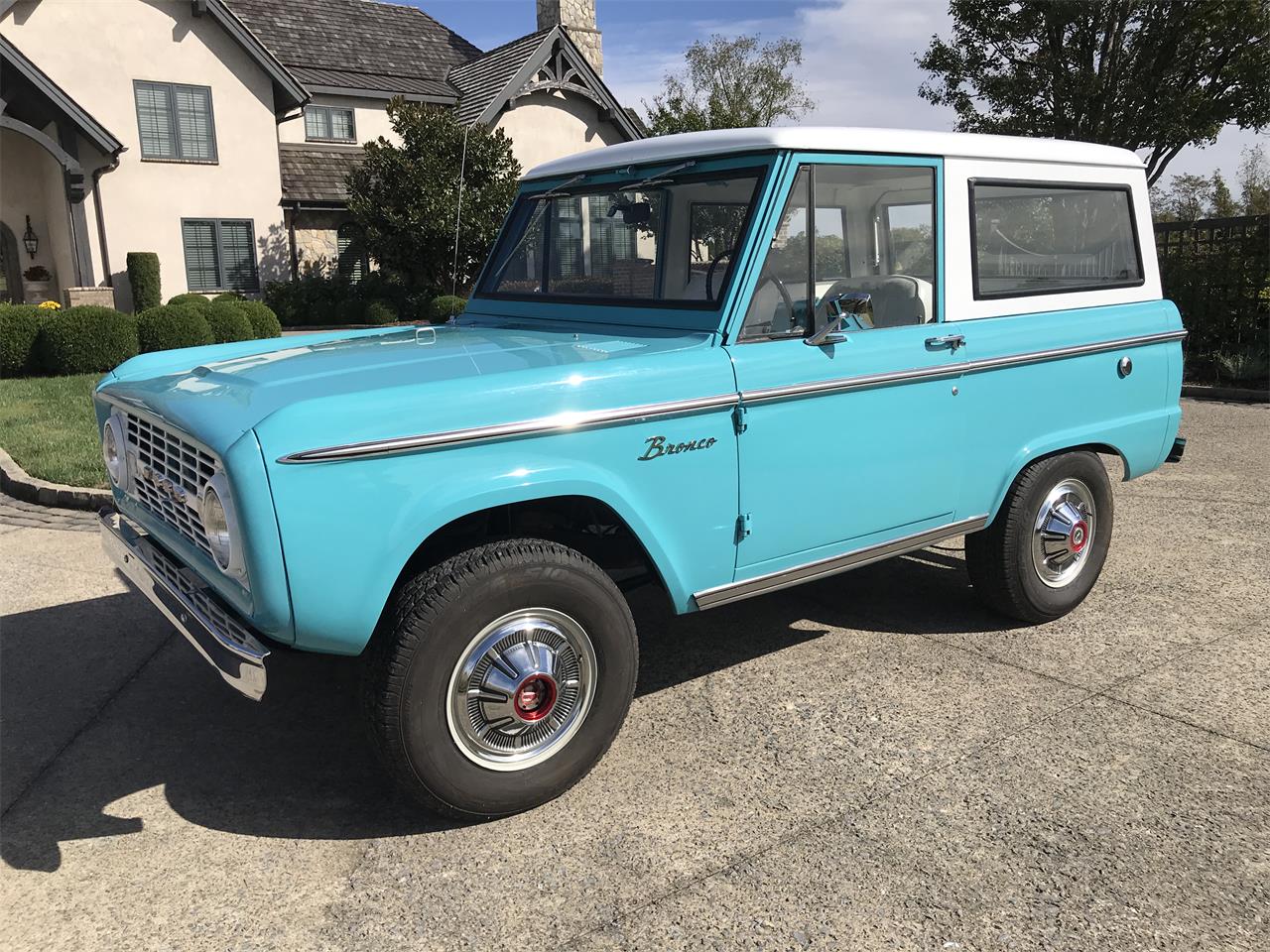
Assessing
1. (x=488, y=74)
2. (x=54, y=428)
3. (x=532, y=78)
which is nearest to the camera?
(x=54, y=428)

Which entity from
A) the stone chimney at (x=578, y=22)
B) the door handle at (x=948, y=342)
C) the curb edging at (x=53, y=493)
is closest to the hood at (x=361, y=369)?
the door handle at (x=948, y=342)

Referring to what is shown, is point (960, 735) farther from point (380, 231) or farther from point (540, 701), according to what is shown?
point (380, 231)

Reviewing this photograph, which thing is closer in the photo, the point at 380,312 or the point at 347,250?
the point at 380,312

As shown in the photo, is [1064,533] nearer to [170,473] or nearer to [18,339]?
[170,473]

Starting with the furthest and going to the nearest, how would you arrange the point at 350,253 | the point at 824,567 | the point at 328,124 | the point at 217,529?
1. the point at 328,124
2. the point at 350,253
3. the point at 824,567
4. the point at 217,529

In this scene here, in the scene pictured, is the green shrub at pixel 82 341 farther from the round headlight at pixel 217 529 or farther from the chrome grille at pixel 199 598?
the round headlight at pixel 217 529

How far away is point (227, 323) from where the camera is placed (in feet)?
45.1

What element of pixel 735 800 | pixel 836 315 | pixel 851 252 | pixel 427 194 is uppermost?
pixel 427 194

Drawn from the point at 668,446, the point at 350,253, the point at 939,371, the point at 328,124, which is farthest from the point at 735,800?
the point at 328,124

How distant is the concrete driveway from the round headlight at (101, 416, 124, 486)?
3.04 feet

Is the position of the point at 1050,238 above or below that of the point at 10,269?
below

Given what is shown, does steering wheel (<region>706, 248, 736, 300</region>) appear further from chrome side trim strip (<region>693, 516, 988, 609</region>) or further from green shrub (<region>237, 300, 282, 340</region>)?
green shrub (<region>237, 300, 282, 340</region>)

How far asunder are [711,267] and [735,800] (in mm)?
1834

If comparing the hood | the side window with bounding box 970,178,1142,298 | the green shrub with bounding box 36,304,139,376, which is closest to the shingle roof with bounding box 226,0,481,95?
the green shrub with bounding box 36,304,139,376
